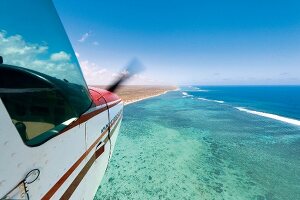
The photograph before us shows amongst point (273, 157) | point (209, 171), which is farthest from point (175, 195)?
point (273, 157)

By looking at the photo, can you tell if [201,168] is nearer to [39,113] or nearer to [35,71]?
[39,113]

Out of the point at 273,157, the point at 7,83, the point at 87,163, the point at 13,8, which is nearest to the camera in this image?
the point at 13,8

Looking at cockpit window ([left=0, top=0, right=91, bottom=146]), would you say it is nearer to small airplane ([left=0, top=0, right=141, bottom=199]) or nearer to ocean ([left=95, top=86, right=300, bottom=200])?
small airplane ([left=0, top=0, right=141, bottom=199])

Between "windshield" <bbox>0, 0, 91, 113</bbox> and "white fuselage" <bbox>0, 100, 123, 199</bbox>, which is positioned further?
"windshield" <bbox>0, 0, 91, 113</bbox>

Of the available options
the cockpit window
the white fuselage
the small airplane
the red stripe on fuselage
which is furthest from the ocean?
the cockpit window

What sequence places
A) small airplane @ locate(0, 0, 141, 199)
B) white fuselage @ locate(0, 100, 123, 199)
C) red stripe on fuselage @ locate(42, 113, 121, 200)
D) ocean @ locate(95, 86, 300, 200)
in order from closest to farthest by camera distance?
white fuselage @ locate(0, 100, 123, 199) < small airplane @ locate(0, 0, 141, 199) < red stripe on fuselage @ locate(42, 113, 121, 200) < ocean @ locate(95, 86, 300, 200)

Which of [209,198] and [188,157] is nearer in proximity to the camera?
[209,198]

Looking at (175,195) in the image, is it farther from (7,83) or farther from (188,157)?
(7,83)
